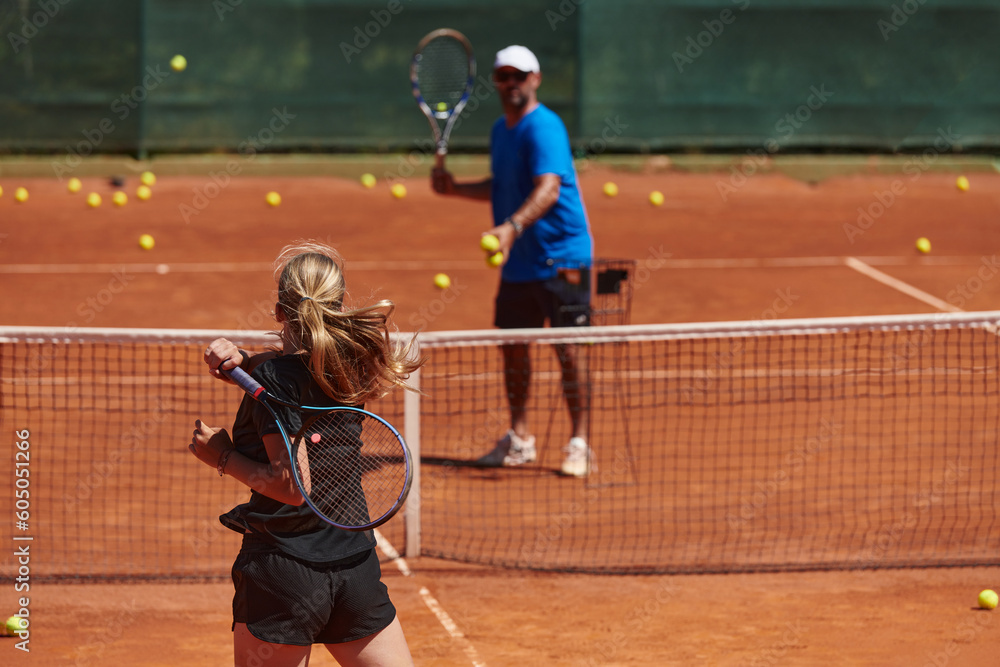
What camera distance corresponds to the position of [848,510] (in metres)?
5.90

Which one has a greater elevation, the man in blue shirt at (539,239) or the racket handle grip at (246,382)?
the man in blue shirt at (539,239)

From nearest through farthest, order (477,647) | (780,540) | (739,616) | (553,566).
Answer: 1. (477,647)
2. (739,616)
3. (553,566)
4. (780,540)

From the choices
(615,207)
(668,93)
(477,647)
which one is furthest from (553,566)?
(668,93)

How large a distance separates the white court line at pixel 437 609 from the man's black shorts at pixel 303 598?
1403 millimetres

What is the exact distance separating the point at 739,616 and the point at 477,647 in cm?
107

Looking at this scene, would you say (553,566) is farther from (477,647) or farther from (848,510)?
(848,510)

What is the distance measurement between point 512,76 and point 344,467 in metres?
3.58

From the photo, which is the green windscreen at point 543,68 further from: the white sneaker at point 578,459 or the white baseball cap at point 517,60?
the white sneaker at point 578,459

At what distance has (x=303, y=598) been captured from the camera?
2838mm

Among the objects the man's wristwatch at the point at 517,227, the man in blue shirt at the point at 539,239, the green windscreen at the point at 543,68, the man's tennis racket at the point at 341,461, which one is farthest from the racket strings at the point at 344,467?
the green windscreen at the point at 543,68

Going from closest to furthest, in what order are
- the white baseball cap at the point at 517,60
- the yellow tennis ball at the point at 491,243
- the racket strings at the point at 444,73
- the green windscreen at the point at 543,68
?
the yellow tennis ball at the point at 491,243 < the white baseball cap at the point at 517,60 < the racket strings at the point at 444,73 < the green windscreen at the point at 543,68

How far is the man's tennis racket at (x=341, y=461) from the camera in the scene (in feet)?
9.09

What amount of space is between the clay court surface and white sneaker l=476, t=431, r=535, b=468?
4.41ft

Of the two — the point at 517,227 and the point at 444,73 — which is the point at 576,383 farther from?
the point at 444,73
